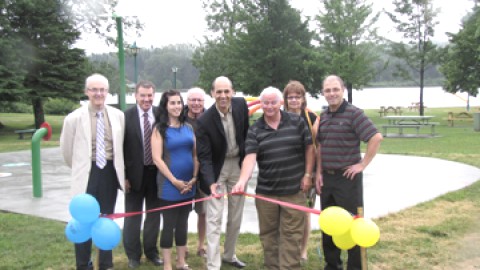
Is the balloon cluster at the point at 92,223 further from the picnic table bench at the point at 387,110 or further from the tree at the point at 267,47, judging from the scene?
the picnic table bench at the point at 387,110

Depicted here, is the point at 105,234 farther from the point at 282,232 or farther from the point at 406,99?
the point at 406,99

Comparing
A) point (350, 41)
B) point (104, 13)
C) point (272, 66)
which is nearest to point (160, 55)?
point (104, 13)

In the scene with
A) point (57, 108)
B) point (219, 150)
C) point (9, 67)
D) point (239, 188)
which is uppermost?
point (9, 67)

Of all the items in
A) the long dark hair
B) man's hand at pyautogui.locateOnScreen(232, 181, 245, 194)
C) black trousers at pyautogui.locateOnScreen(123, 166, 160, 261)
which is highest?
the long dark hair

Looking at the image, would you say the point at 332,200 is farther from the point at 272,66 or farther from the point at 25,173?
the point at 272,66

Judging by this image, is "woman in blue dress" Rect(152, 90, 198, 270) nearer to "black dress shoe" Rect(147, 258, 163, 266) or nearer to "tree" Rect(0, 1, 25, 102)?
"black dress shoe" Rect(147, 258, 163, 266)

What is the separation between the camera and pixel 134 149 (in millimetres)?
4477

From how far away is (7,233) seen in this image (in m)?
5.80

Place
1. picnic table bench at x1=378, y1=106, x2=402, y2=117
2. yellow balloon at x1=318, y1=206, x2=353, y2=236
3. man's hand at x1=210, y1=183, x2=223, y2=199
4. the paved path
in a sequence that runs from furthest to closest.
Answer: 1. picnic table bench at x1=378, y1=106, x2=402, y2=117
2. the paved path
3. man's hand at x1=210, y1=183, x2=223, y2=199
4. yellow balloon at x1=318, y1=206, x2=353, y2=236

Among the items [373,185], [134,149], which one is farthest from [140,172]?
[373,185]

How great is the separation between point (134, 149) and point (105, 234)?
1.08 metres

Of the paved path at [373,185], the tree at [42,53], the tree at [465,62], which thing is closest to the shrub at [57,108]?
the tree at [42,53]

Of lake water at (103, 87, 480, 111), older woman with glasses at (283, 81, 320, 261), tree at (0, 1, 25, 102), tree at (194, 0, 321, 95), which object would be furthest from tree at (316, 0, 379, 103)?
older woman with glasses at (283, 81, 320, 261)

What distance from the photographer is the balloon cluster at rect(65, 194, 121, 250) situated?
3.59 m
